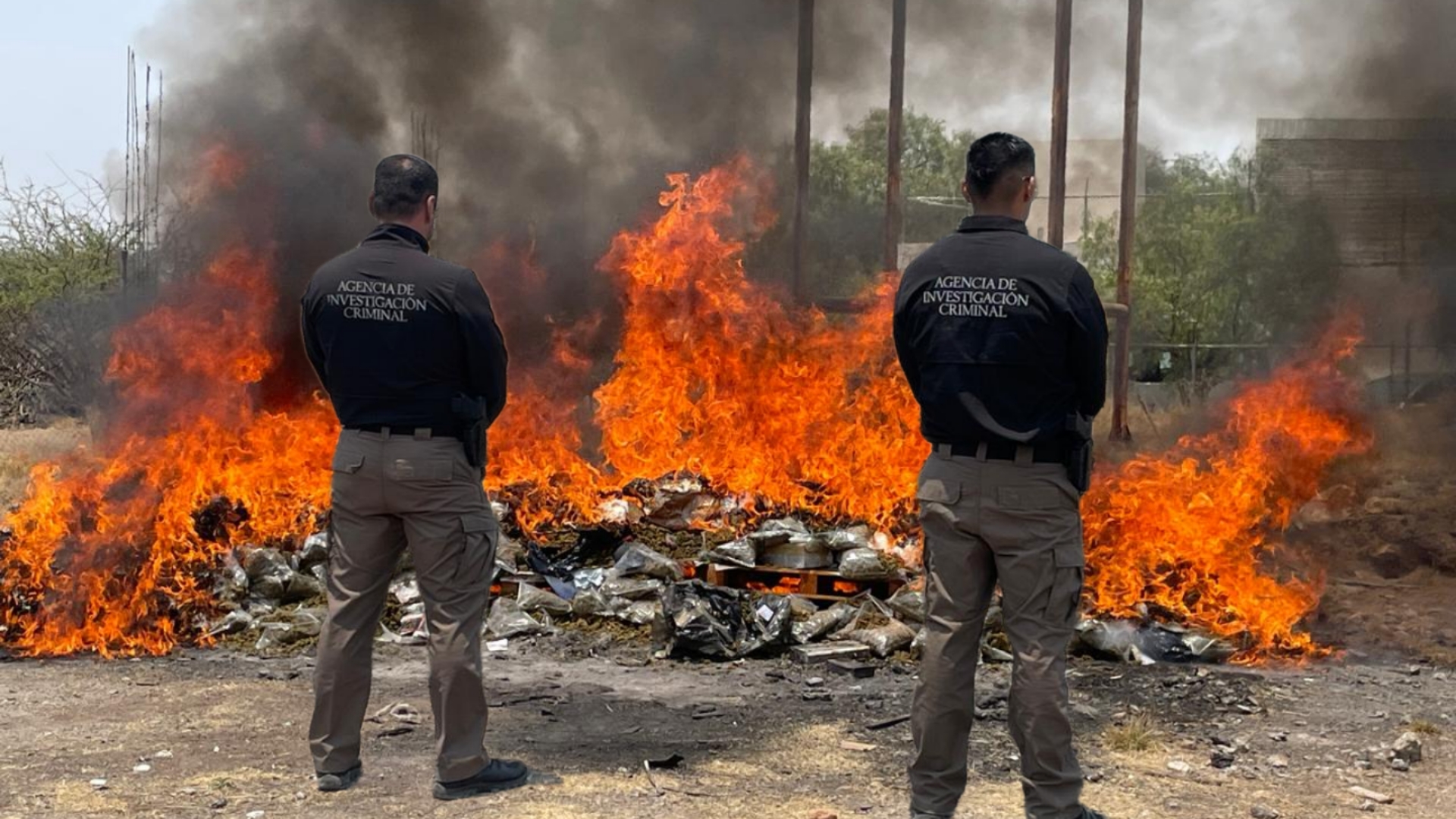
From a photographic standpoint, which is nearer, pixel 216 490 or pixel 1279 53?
pixel 216 490

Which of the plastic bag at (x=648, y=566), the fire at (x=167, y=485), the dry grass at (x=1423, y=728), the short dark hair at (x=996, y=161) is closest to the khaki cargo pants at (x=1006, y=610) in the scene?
the short dark hair at (x=996, y=161)

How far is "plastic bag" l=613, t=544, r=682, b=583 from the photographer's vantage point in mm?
7992

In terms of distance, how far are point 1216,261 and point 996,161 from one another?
15.5 m

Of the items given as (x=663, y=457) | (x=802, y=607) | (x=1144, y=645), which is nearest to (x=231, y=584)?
→ (x=663, y=457)

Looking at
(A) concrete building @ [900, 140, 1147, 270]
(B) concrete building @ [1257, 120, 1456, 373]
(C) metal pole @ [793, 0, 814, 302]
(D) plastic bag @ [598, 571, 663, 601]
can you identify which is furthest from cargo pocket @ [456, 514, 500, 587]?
(A) concrete building @ [900, 140, 1147, 270]

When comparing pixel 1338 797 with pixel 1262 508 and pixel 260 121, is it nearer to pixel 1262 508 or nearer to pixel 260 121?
pixel 1262 508

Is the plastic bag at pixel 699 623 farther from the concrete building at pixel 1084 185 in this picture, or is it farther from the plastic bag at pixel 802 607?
the concrete building at pixel 1084 185

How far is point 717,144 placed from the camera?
11234 mm

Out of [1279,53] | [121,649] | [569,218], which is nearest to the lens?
[121,649]

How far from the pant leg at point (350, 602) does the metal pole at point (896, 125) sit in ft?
20.6

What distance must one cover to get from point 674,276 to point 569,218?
161 cm

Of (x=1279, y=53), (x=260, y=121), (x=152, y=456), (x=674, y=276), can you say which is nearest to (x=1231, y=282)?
(x=1279, y=53)

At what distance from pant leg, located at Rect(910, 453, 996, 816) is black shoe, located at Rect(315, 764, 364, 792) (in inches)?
80.8

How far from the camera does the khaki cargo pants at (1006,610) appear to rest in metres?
3.78
